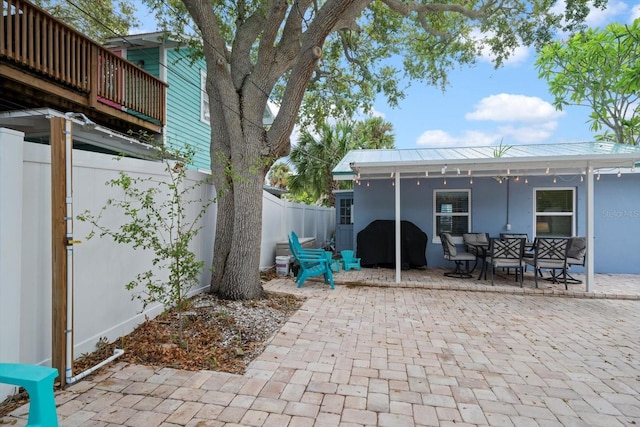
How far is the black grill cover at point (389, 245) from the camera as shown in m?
8.56

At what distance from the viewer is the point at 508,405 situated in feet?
8.45

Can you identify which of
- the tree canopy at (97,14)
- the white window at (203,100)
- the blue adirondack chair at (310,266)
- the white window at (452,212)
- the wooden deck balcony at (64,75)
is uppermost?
the tree canopy at (97,14)

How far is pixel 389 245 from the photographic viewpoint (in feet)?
28.6

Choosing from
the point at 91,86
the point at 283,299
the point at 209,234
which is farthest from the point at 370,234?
the point at 91,86

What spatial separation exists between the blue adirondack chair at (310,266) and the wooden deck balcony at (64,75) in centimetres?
A: 460

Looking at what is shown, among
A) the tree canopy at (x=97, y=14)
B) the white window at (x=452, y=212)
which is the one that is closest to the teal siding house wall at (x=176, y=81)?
the tree canopy at (x=97, y=14)

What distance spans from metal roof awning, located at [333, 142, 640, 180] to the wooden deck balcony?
15.9ft

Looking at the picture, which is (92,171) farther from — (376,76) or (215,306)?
(376,76)

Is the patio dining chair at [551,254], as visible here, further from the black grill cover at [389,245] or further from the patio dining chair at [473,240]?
the black grill cover at [389,245]

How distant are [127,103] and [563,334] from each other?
8538 mm

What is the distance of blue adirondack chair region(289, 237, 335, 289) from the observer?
6586 mm

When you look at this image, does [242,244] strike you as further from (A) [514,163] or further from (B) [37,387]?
(A) [514,163]

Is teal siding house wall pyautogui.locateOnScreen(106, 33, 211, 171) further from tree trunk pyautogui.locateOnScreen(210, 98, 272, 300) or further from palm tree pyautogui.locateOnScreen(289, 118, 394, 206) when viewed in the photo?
palm tree pyautogui.locateOnScreen(289, 118, 394, 206)

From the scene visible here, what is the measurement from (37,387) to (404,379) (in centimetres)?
263
